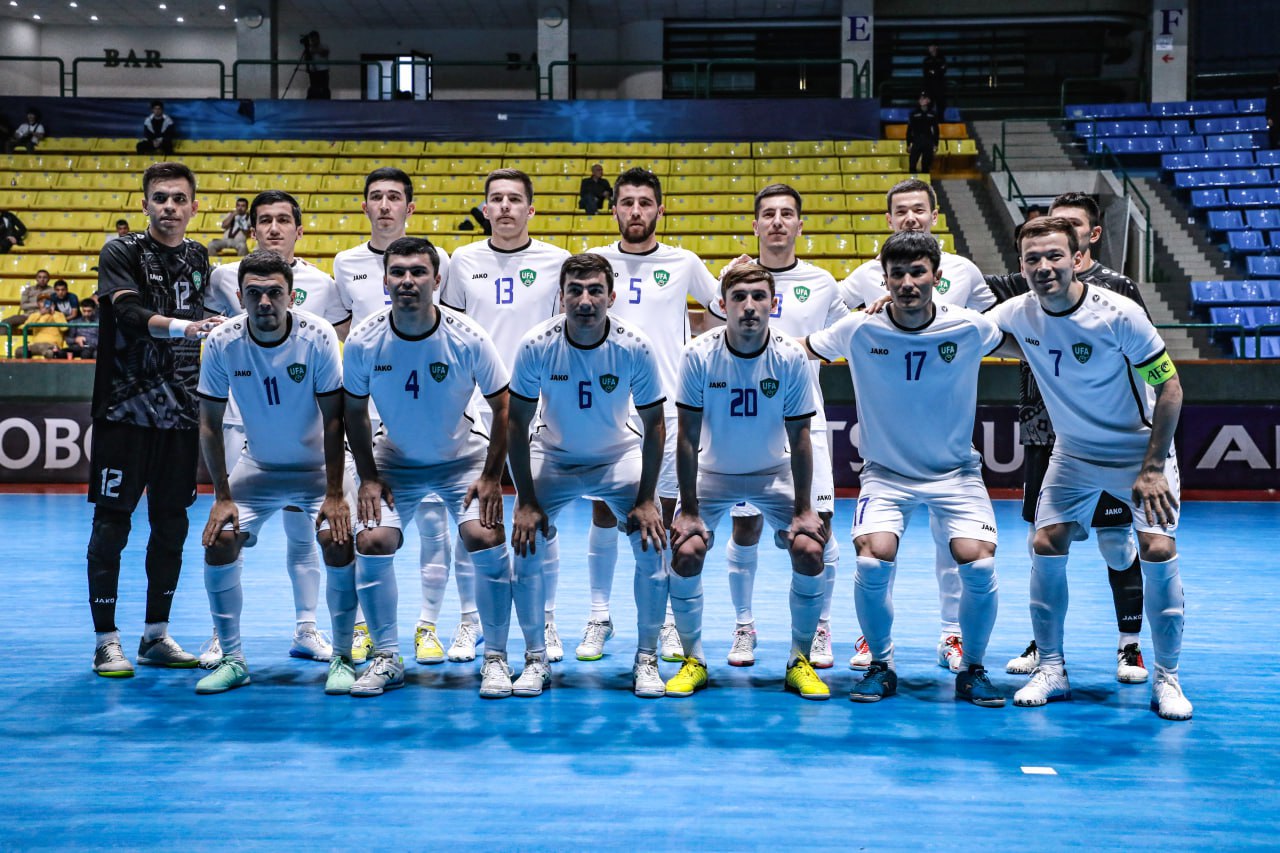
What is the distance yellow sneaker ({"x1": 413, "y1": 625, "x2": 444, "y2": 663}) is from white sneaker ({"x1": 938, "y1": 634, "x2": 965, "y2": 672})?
7.89ft

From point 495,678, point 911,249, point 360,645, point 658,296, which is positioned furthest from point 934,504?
point 360,645

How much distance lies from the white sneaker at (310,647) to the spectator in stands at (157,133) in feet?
55.1

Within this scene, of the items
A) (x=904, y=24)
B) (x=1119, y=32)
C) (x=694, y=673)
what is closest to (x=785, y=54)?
(x=904, y=24)

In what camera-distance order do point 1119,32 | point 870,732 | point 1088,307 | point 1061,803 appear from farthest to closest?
1. point 1119,32
2. point 1088,307
3. point 870,732
4. point 1061,803

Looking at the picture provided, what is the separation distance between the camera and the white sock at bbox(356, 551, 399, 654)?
4.75 m

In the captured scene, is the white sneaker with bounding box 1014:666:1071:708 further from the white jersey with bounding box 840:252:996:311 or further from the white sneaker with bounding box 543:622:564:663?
the white sneaker with bounding box 543:622:564:663

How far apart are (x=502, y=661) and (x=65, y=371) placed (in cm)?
943

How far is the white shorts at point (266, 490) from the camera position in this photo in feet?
16.1

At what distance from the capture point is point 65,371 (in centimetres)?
1212

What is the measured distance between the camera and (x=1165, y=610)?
460 centimetres

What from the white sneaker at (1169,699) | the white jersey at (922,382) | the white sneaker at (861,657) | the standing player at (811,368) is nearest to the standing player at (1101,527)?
the white sneaker at (1169,699)

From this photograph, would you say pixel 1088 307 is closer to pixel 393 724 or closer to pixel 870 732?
pixel 870 732

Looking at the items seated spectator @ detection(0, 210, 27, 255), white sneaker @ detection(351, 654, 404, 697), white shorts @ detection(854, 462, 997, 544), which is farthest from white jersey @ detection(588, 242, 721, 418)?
seated spectator @ detection(0, 210, 27, 255)

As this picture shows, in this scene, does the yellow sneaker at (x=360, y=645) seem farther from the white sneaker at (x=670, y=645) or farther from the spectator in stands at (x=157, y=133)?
the spectator in stands at (x=157, y=133)
